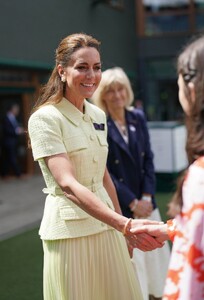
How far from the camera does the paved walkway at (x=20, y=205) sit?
7.17 m

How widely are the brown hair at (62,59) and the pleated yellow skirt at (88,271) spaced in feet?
2.14

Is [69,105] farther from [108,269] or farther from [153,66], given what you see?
[153,66]

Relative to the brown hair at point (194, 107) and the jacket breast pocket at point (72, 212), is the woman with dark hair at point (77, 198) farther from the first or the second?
the brown hair at point (194, 107)

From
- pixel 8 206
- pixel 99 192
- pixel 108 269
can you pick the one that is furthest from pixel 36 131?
pixel 8 206

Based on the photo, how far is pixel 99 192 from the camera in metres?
2.40

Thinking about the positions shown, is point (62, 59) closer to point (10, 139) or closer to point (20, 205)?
point (20, 205)

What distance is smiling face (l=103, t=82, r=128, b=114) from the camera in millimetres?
3609

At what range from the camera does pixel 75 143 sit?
7.59 feet

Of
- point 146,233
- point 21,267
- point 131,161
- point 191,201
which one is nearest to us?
point 191,201

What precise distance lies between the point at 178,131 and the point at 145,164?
20.9 feet

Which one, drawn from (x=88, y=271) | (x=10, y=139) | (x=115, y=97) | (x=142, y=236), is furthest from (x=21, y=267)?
(x=10, y=139)

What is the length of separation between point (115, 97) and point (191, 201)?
2159 millimetres

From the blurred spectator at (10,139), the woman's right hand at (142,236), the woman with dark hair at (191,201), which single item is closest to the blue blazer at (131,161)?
the woman's right hand at (142,236)

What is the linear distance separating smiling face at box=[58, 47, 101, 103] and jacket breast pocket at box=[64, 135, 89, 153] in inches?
8.6
